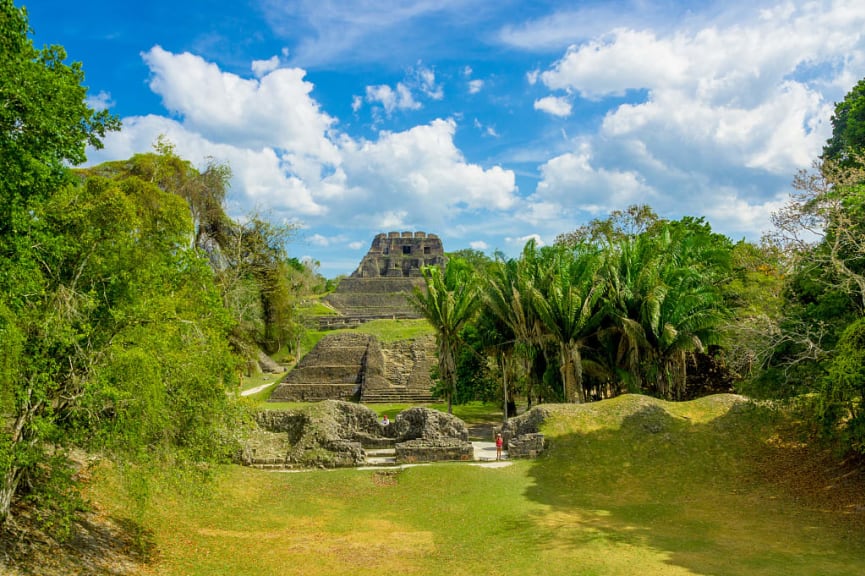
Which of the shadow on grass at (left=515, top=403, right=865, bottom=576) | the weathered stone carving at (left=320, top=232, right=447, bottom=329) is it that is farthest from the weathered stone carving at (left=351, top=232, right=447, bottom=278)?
the shadow on grass at (left=515, top=403, right=865, bottom=576)

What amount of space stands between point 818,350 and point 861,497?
3.73m

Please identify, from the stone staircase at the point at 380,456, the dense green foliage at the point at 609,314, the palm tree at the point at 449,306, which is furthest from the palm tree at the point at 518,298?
the stone staircase at the point at 380,456

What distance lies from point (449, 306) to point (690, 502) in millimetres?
12620

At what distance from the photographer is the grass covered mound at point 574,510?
10.1m

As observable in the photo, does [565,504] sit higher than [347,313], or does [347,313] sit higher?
[347,313]

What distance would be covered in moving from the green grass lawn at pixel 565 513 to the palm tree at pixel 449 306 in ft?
22.5

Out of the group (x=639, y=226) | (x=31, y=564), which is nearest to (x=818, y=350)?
(x=31, y=564)

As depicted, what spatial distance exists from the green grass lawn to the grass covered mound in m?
0.05

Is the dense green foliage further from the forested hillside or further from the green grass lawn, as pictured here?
the green grass lawn

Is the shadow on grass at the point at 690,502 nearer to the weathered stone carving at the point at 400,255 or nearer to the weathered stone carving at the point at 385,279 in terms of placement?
the weathered stone carving at the point at 385,279

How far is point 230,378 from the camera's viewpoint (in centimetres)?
1027

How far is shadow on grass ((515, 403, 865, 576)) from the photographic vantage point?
397 inches

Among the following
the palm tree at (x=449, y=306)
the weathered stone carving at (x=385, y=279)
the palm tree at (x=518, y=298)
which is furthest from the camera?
the weathered stone carving at (x=385, y=279)

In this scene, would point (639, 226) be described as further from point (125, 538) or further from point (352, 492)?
point (125, 538)
